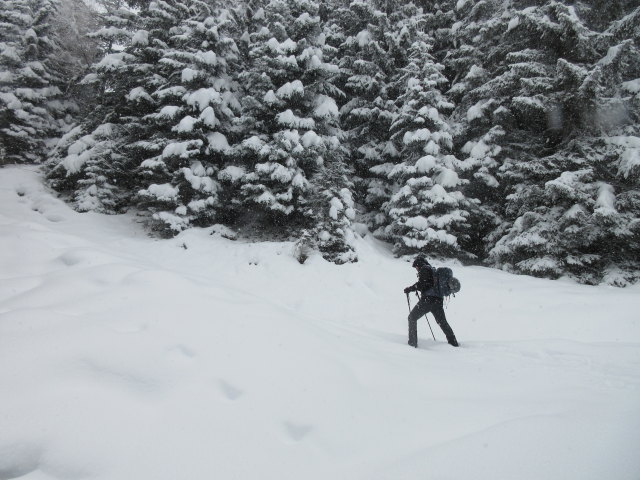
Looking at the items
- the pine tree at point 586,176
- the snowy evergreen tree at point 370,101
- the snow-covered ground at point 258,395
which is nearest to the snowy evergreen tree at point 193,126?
the snowy evergreen tree at point 370,101

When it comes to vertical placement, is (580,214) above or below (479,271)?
above

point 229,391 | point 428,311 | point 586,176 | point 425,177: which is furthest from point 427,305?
point 586,176

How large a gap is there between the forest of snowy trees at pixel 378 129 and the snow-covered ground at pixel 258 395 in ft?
21.2

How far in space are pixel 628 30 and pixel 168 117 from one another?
53.1ft

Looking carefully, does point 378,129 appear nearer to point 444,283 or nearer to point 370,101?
point 370,101

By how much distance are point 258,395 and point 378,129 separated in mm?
15820

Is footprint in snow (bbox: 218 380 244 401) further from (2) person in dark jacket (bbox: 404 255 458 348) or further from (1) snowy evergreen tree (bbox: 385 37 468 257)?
(1) snowy evergreen tree (bbox: 385 37 468 257)

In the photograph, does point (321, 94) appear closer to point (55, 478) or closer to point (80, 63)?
point (55, 478)

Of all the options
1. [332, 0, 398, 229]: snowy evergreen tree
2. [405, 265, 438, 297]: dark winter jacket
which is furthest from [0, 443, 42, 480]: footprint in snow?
[332, 0, 398, 229]: snowy evergreen tree

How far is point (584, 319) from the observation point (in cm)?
809

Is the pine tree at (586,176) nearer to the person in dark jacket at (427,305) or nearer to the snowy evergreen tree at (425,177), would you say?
the snowy evergreen tree at (425,177)

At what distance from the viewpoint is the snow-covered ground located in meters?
2.50

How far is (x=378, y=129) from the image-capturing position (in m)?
17.1

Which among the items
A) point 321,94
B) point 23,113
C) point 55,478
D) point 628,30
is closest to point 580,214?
point 628,30
